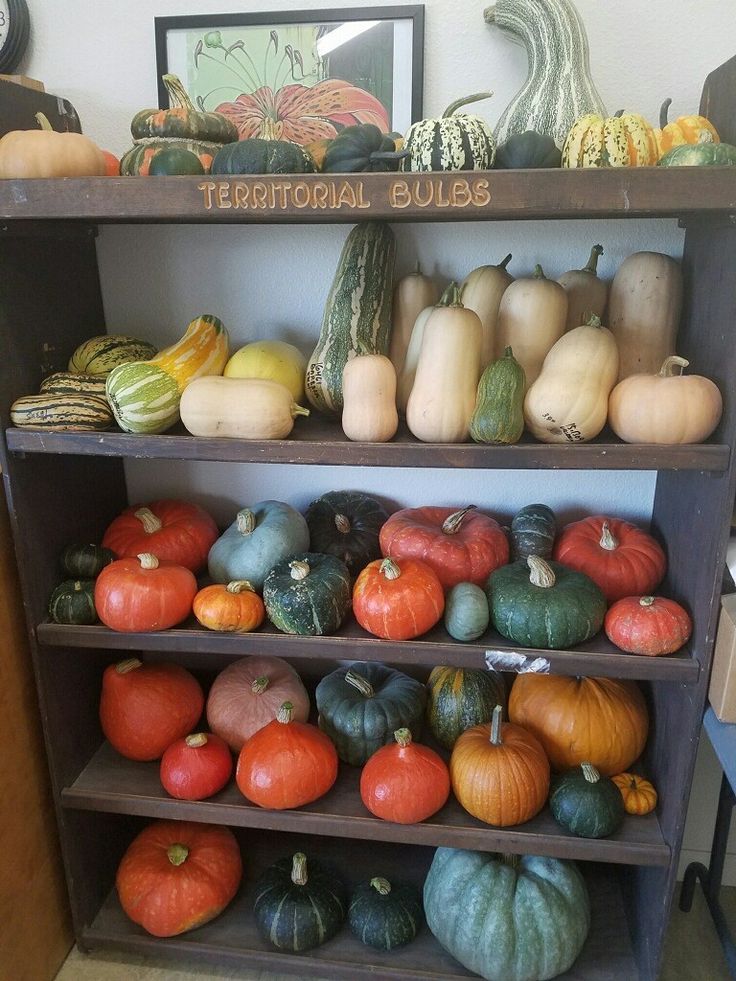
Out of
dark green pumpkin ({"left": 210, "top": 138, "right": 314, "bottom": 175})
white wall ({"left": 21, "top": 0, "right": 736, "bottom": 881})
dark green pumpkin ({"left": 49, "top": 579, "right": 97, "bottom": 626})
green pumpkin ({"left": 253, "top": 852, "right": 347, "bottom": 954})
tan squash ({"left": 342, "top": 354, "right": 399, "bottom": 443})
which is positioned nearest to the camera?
dark green pumpkin ({"left": 210, "top": 138, "right": 314, "bottom": 175})

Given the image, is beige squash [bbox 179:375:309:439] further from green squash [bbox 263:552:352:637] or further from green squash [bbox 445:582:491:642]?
green squash [bbox 445:582:491:642]

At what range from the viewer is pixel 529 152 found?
112 centimetres

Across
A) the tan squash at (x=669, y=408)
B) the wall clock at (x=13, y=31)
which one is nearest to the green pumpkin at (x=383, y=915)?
the tan squash at (x=669, y=408)

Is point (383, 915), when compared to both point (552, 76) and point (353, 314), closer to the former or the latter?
point (353, 314)

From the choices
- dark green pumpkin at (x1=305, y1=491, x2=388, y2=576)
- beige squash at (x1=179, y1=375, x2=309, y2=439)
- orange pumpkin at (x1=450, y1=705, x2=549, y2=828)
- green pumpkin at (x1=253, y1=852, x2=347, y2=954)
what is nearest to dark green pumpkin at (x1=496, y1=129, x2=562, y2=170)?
beige squash at (x1=179, y1=375, x2=309, y2=439)

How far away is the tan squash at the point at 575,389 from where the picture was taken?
1220 millimetres

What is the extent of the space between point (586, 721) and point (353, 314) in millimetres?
926

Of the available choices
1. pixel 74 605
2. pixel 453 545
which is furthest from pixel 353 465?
pixel 74 605

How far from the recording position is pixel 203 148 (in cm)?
129

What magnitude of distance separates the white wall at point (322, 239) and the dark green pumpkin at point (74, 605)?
1.21ft

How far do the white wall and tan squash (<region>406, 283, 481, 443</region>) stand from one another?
31cm

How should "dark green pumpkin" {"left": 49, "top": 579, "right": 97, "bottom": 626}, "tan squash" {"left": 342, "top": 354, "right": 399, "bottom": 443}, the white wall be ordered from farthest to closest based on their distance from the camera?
"dark green pumpkin" {"left": 49, "top": 579, "right": 97, "bottom": 626}, the white wall, "tan squash" {"left": 342, "top": 354, "right": 399, "bottom": 443}

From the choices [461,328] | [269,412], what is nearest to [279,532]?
[269,412]

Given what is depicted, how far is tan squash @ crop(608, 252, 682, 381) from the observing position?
4.37 ft
